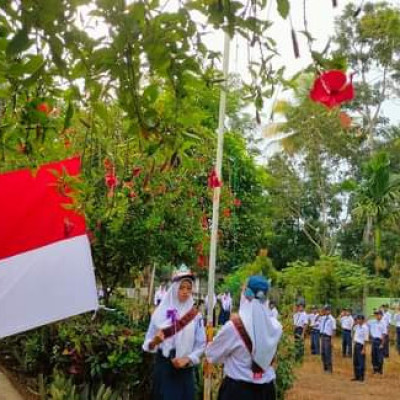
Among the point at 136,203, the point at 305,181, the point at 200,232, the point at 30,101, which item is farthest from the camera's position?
the point at 305,181

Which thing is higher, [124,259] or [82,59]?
[82,59]

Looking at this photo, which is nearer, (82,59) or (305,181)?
(82,59)

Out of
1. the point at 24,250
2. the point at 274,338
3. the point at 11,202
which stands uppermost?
the point at 11,202

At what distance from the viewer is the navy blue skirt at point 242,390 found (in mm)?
5406

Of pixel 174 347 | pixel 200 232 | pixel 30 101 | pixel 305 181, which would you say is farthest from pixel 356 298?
pixel 30 101

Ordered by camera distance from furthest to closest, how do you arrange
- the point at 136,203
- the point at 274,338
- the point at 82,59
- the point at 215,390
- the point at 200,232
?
the point at 200,232, the point at 136,203, the point at 215,390, the point at 274,338, the point at 82,59

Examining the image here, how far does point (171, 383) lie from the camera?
240 inches

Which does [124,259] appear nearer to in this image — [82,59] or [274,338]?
[274,338]

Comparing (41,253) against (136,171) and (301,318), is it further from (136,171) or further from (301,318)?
(301,318)

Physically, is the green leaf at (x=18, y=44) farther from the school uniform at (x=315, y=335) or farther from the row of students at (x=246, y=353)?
the school uniform at (x=315, y=335)

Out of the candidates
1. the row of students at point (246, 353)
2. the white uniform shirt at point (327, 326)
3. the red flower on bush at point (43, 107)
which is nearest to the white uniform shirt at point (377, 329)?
the white uniform shirt at point (327, 326)

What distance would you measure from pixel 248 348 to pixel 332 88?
336 cm

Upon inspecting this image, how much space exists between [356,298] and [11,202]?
24977 mm

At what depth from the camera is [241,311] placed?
5492mm
